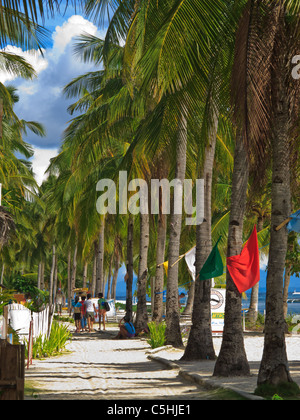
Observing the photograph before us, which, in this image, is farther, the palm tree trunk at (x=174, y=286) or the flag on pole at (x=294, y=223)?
the palm tree trunk at (x=174, y=286)

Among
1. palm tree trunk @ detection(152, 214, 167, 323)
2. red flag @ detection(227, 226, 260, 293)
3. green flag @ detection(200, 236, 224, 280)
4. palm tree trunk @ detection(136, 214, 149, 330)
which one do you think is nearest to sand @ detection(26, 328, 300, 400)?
red flag @ detection(227, 226, 260, 293)

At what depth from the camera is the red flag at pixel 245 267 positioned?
39.0 ft

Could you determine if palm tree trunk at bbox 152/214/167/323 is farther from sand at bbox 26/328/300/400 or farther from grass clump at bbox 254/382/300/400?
grass clump at bbox 254/382/300/400

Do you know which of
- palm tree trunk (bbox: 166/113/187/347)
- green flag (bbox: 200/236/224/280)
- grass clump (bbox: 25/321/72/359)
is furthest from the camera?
palm tree trunk (bbox: 166/113/187/347)

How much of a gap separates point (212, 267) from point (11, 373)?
762cm

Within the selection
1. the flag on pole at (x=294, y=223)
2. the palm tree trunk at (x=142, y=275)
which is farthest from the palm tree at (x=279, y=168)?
the palm tree trunk at (x=142, y=275)

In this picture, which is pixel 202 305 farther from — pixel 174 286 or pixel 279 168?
pixel 279 168

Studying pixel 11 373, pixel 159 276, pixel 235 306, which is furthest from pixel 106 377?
Result: pixel 159 276

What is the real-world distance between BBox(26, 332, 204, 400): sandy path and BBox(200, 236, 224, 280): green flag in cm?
212

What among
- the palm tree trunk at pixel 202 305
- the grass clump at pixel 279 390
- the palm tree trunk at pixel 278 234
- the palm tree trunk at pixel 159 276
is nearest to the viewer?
the grass clump at pixel 279 390

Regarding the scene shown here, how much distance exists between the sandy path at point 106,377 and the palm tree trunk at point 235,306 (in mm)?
899

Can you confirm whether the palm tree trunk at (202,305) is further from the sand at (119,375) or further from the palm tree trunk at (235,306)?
the palm tree trunk at (235,306)

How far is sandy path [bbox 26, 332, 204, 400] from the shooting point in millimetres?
9661
